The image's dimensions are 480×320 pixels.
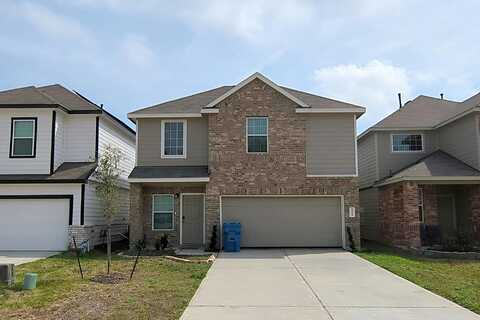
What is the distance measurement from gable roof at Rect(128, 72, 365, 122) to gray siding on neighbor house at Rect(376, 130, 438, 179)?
351 centimetres

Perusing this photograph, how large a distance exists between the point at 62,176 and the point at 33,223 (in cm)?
208

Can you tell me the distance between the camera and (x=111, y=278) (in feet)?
34.3

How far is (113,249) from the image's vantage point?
17.8 m

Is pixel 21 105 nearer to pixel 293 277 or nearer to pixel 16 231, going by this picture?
pixel 16 231

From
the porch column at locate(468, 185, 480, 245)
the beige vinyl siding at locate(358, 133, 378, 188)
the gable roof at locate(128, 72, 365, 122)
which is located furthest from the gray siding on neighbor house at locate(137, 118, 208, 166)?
the porch column at locate(468, 185, 480, 245)

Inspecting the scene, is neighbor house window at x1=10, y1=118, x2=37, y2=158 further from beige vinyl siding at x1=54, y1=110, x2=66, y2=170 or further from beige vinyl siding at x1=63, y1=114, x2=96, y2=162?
beige vinyl siding at x1=63, y1=114, x2=96, y2=162

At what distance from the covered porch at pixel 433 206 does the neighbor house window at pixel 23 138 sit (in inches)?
552

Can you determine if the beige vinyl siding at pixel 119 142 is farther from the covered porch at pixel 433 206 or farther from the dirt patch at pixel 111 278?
the covered porch at pixel 433 206

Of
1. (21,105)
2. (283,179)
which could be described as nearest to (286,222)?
(283,179)

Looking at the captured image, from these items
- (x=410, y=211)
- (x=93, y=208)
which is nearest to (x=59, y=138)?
(x=93, y=208)

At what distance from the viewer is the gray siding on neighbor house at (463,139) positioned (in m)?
16.9

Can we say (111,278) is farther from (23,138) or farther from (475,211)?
(475,211)

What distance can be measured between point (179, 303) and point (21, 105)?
12.6m

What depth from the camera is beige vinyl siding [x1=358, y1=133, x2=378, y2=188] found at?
20172 mm
